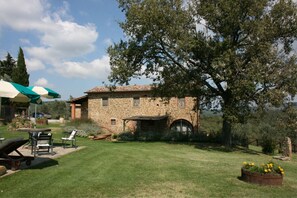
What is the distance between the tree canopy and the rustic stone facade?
753cm

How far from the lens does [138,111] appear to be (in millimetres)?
30547

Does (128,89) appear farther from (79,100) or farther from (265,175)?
(265,175)

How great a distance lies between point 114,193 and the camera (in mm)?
6836

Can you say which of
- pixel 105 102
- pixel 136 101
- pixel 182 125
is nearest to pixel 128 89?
pixel 136 101

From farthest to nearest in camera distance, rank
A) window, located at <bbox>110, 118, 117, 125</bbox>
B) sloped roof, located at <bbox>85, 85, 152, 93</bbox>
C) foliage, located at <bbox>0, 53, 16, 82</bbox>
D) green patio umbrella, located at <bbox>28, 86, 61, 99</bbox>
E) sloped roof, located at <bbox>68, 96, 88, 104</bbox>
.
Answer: foliage, located at <bbox>0, 53, 16, 82</bbox> → sloped roof, located at <bbox>68, 96, 88, 104</bbox> → window, located at <bbox>110, 118, 117, 125</bbox> → sloped roof, located at <bbox>85, 85, 152, 93</bbox> → green patio umbrella, located at <bbox>28, 86, 61, 99</bbox>

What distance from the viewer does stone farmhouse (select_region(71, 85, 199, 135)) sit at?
28875 mm

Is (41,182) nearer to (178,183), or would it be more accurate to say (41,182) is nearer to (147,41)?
(178,183)

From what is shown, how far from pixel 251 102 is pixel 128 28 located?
927 cm

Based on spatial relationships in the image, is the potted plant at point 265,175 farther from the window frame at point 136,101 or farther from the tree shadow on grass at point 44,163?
the window frame at point 136,101

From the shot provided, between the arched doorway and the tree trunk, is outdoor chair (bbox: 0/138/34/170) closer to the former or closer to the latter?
the tree trunk

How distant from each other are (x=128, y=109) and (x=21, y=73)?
1586cm

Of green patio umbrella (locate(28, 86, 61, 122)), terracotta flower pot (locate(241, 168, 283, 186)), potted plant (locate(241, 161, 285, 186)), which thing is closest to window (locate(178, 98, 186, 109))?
green patio umbrella (locate(28, 86, 61, 122))

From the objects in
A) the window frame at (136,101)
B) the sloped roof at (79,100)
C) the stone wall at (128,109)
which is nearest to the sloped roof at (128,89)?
the stone wall at (128,109)

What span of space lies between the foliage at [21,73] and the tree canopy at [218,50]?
21.0 m
